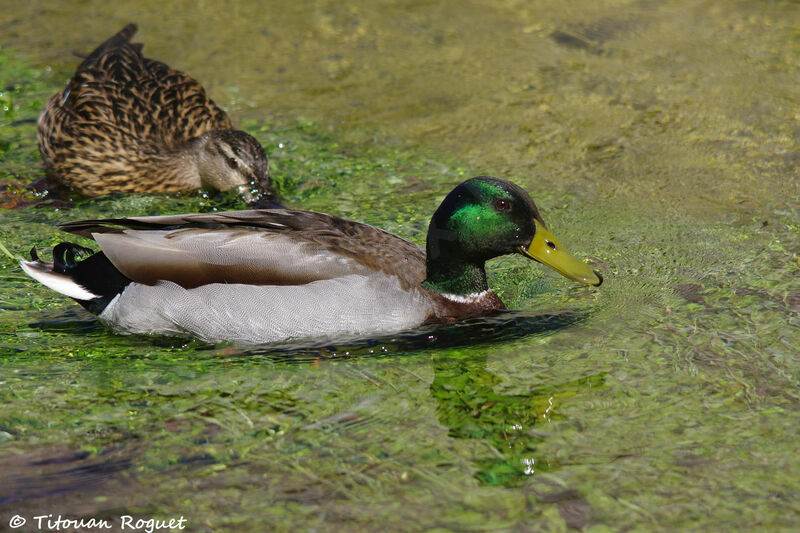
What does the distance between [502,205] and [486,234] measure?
0.18 metres

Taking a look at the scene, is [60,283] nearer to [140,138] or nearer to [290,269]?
[290,269]

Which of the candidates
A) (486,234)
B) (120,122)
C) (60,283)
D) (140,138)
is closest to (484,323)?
(486,234)

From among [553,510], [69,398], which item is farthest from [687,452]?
[69,398]

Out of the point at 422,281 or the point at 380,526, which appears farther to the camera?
the point at 422,281

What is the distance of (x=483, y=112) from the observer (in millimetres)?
8516

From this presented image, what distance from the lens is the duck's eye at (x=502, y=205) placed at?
548 centimetres

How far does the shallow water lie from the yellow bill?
299 millimetres

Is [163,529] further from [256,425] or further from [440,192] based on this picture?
[440,192]

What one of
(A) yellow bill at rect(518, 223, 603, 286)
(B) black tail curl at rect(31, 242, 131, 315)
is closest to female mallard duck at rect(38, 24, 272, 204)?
(B) black tail curl at rect(31, 242, 131, 315)

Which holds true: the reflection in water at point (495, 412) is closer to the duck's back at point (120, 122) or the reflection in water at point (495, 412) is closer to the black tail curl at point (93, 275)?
the black tail curl at point (93, 275)

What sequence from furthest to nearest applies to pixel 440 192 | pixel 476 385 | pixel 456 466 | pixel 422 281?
pixel 440 192
pixel 422 281
pixel 476 385
pixel 456 466

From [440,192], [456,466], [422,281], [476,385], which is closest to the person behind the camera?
[456,466]

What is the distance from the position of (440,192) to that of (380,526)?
3643mm

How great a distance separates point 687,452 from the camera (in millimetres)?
4402
